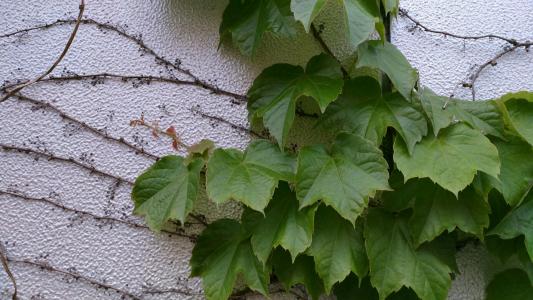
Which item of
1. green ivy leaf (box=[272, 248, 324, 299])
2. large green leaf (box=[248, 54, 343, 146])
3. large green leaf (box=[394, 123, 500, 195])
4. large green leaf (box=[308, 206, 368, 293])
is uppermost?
large green leaf (box=[248, 54, 343, 146])

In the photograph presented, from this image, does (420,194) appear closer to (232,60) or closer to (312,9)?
(312,9)

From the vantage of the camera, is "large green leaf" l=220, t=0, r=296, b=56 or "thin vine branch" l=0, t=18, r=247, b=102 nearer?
"large green leaf" l=220, t=0, r=296, b=56

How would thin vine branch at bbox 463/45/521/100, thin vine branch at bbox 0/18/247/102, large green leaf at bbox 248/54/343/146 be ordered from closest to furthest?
large green leaf at bbox 248/54/343/146, thin vine branch at bbox 0/18/247/102, thin vine branch at bbox 463/45/521/100

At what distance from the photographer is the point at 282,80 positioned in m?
1.29

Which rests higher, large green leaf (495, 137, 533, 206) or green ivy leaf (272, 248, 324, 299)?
large green leaf (495, 137, 533, 206)

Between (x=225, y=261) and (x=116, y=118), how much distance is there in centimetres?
49

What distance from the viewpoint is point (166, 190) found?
3.89 feet

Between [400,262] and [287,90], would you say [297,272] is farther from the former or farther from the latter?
[287,90]

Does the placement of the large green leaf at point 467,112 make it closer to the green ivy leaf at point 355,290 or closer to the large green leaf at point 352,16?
the large green leaf at point 352,16

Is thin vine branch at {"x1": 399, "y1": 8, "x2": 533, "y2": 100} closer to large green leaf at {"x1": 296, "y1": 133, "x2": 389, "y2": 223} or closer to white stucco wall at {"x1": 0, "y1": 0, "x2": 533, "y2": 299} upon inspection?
white stucco wall at {"x1": 0, "y1": 0, "x2": 533, "y2": 299}

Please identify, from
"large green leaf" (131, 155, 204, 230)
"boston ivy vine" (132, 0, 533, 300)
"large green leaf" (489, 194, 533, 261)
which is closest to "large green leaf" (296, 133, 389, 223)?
"boston ivy vine" (132, 0, 533, 300)

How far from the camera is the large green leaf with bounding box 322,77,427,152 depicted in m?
1.18

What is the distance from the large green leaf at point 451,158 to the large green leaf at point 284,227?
10.0 inches

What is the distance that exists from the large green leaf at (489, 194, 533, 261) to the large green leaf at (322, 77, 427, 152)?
313mm
